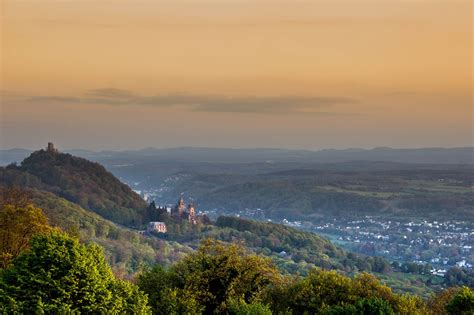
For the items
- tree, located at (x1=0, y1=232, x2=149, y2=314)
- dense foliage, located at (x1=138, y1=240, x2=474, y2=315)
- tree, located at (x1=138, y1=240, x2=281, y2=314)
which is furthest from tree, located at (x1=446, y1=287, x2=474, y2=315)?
tree, located at (x1=0, y1=232, x2=149, y2=314)

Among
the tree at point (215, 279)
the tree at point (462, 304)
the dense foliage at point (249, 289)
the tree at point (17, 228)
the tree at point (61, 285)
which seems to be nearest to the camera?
the tree at point (61, 285)

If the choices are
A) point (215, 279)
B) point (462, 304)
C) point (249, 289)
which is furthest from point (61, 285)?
point (462, 304)

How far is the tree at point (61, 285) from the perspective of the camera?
113ft

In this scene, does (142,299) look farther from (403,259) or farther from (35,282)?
(403,259)

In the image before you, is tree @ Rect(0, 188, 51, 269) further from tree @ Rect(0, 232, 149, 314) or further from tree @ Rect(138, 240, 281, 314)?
tree @ Rect(0, 232, 149, 314)

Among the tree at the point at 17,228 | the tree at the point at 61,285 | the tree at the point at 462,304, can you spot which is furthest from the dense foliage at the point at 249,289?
the tree at the point at 17,228

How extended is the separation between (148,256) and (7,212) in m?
99.7

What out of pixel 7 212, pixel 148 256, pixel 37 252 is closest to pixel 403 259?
pixel 148 256

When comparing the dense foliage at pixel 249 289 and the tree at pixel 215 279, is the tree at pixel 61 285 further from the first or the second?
the tree at pixel 215 279

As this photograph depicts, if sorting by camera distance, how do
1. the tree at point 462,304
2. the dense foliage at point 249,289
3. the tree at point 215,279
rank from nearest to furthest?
the tree at point 462,304 → the dense foliage at point 249,289 → the tree at point 215,279

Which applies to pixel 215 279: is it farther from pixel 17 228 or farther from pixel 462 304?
pixel 17 228

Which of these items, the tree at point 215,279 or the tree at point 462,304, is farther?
the tree at point 215,279

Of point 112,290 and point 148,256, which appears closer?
point 112,290

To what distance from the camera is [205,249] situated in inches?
1906
